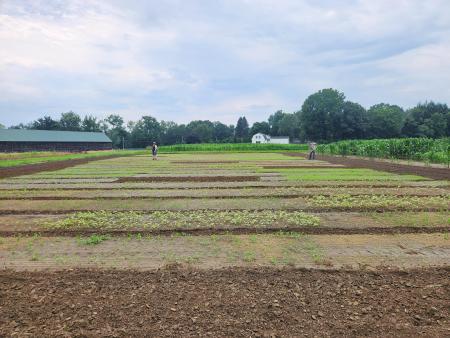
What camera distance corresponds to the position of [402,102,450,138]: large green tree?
8512 centimetres

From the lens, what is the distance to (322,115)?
10931 centimetres

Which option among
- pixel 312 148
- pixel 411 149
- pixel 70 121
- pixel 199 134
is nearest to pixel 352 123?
pixel 199 134

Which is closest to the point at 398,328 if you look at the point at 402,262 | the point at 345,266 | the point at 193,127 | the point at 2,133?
the point at 345,266

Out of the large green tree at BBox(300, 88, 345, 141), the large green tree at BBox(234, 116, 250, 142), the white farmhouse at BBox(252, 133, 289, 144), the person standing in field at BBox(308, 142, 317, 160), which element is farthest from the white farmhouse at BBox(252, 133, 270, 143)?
the person standing in field at BBox(308, 142, 317, 160)

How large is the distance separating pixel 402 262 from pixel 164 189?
38.2 ft

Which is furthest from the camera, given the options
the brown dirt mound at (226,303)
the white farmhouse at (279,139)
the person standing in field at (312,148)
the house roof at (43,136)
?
the white farmhouse at (279,139)

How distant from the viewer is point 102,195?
46.9 ft

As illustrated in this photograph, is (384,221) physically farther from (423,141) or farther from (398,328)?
(423,141)

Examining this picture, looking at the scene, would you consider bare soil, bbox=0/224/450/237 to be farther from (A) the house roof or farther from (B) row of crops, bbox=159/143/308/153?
(B) row of crops, bbox=159/143/308/153

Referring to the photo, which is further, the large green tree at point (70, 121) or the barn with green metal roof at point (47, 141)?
the large green tree at point (70, 121)

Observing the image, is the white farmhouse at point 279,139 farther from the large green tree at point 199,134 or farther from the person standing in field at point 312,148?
the person standing in field at point 312,148

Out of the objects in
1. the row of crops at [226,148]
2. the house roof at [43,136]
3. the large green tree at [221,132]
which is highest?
the large green tree at [221,132]

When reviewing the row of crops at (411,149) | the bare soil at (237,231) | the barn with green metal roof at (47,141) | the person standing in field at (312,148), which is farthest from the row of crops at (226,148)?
the bare soil at (237,231)

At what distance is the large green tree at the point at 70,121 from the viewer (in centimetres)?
12594
